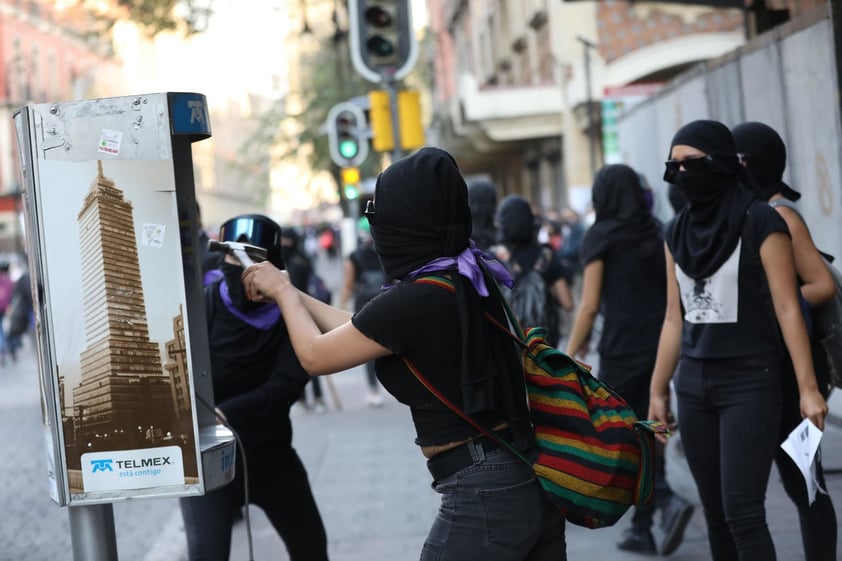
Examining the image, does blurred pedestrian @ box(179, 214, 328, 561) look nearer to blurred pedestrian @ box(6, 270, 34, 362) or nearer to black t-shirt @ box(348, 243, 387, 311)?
black t-shirt @ box(348, 243, 387, 311)

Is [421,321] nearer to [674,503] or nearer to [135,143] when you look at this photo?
[135,143]

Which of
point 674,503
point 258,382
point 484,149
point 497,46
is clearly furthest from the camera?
point 497,46

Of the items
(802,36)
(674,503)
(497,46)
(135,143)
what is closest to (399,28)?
(802,36)

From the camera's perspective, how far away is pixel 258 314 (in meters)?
4.73

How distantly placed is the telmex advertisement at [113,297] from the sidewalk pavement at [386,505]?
3187mm

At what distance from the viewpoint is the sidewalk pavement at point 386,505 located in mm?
6324

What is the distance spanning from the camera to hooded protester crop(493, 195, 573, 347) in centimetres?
728

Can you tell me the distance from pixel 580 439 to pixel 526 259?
4.27 metres

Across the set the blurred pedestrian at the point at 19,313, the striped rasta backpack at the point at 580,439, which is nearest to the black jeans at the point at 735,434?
the striped rasta backpack at the point at 580,439

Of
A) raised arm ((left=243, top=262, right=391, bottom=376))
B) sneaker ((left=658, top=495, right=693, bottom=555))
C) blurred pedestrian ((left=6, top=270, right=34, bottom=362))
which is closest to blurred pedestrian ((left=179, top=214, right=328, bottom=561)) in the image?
raised arm ((left=243, top=262, right=391, bottom=376))

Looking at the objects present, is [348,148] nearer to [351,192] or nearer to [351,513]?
[351,192]

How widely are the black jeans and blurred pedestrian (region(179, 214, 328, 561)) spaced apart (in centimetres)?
137

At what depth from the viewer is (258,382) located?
4773 millimetres

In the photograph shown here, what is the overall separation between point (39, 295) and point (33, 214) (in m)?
0.21
